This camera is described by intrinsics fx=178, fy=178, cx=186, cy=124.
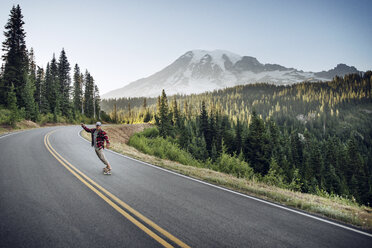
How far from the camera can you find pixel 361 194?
4794 cm

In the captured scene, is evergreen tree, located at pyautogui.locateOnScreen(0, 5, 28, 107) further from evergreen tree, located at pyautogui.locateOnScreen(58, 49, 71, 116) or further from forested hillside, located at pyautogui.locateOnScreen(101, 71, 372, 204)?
forested hillside, located at pyautogui.locateOnScreen(101, 71, 372, 204)

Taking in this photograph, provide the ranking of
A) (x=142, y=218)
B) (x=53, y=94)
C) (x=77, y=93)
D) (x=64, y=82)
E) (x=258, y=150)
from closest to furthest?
(x=142, y=218) < (x=258, y=150) < (x=53, y=94) < (x=64, y=82) < (x=77, y=93)

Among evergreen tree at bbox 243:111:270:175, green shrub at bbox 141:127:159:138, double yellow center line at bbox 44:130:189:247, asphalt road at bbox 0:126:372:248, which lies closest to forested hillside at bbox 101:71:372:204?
evergreen tree at bbox 243:111:270:175

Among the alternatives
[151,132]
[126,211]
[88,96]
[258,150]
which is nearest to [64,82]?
[88,96]

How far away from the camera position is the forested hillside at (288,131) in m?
38.2

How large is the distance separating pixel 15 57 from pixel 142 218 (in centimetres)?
4322

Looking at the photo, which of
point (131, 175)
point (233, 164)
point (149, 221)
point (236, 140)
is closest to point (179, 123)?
point (236, 140)

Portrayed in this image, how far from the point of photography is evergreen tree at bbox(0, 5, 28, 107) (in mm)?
30625

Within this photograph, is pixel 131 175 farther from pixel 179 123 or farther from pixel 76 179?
pixel 179 123

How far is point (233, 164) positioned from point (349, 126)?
524 ft

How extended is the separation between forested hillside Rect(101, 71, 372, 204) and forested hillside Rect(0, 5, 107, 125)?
78.1ft

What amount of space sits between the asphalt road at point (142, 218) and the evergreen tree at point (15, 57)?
34457 millimetres

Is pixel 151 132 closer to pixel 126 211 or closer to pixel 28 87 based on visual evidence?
pixel 28 87

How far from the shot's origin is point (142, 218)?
4105 mm
